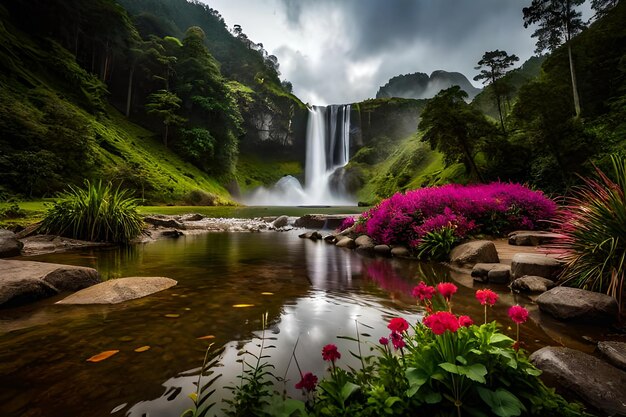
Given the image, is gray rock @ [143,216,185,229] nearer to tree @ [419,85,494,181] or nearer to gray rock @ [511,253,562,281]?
gray rock @ [511,253,562,281]

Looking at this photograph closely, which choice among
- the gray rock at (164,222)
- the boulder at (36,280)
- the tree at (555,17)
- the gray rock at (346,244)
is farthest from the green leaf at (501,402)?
the tree at (555,17)

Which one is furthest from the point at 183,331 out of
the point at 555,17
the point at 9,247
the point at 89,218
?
the point at 555,17

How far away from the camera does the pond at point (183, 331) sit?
1.93 metres

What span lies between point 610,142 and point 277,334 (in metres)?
→ 19.4

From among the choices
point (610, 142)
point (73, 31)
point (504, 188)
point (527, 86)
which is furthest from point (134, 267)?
point (73, 31)

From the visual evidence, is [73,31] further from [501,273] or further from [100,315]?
[501,273]

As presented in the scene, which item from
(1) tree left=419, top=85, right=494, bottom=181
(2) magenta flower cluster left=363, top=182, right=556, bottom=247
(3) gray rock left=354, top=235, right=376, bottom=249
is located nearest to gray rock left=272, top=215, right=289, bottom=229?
(3) gray rock left=354, top=235, right=376, bottom=249

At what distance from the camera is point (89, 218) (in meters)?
8.97

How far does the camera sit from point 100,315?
3.38 m

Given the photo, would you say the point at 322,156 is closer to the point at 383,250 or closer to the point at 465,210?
the point at 465,210

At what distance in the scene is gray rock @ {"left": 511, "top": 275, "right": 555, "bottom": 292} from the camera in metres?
4.46

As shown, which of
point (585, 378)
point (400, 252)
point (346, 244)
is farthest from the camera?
point (346, 244)

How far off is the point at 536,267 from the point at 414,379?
4.54m

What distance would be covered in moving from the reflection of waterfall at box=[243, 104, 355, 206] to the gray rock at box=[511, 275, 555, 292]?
59158 mm
